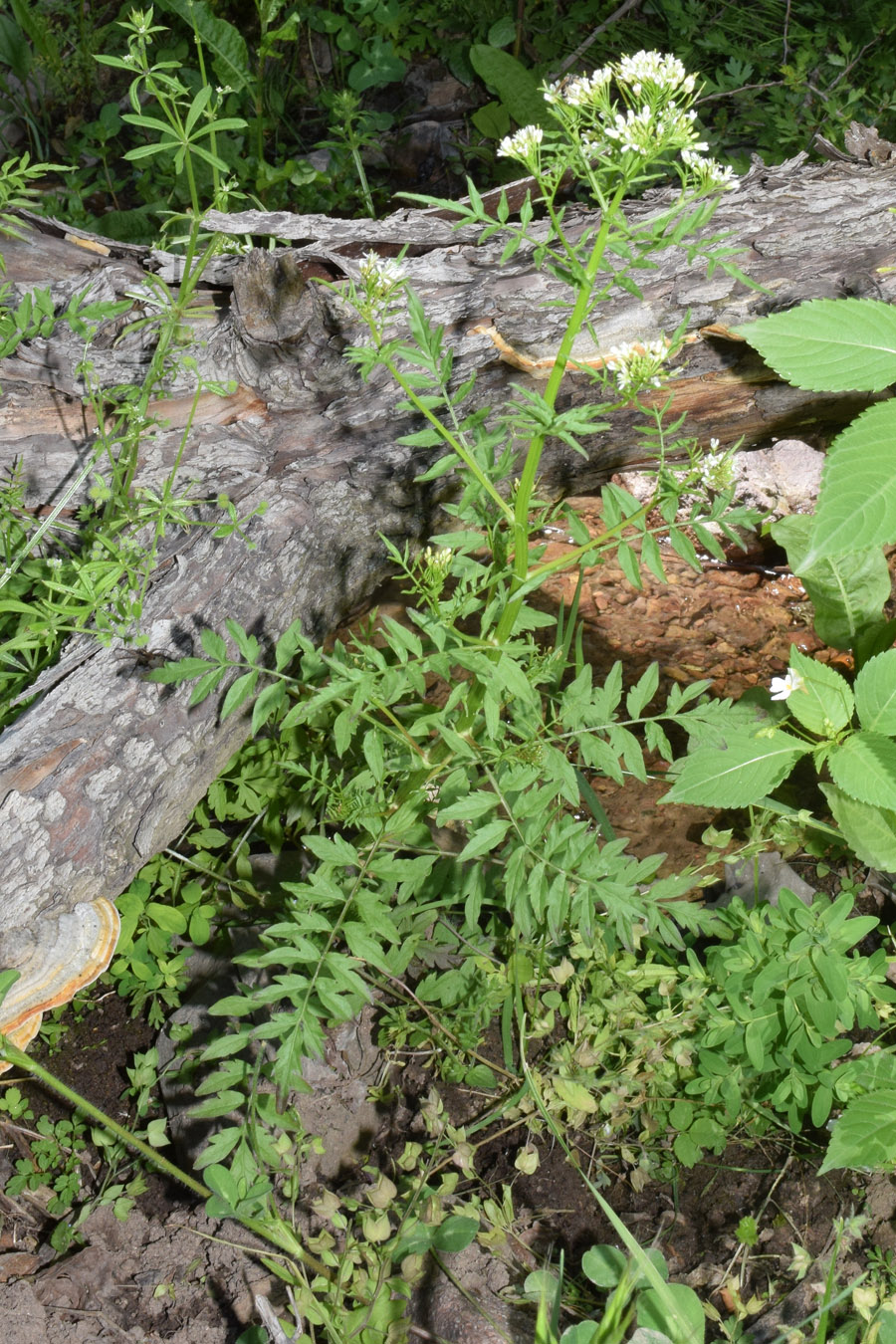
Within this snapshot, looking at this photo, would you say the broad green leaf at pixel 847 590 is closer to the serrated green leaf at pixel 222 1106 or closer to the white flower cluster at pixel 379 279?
the white flower cluster at pixel 379 279

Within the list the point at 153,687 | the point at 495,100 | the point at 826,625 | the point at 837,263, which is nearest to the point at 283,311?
the point at 153,687

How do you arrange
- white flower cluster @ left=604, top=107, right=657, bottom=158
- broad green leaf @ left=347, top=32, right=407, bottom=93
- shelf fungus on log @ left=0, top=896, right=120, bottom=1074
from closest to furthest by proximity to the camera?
1. white flower cluster @ left=604, top=107, right=657, bottom=158
2. shelf fungus on log @ left=0, top=896, right=120, bottom=1074
3. broad green leaf @ left=347, top=32, right=407, bottom=93

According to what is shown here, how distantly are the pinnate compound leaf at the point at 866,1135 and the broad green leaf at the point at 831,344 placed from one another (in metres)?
1.33

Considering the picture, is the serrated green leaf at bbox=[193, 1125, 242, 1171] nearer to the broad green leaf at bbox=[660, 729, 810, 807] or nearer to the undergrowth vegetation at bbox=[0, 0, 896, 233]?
the broad green leaf at bbox=[660, 729, 810, 807]

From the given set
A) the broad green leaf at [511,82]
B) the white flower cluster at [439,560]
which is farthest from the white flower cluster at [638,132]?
the broad green leaf at [511,82]

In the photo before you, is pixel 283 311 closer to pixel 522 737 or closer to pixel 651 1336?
pixel 522 737

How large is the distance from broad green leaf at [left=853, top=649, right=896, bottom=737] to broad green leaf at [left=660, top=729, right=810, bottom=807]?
0.15m

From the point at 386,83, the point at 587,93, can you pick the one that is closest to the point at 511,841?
the point at 587,93

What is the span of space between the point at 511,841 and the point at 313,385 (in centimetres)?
145

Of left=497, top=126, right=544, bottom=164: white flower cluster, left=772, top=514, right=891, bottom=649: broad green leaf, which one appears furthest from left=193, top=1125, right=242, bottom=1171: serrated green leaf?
left=772, top=514, right=891, bottom=649: broad green leaf

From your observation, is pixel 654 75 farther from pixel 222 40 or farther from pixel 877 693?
pixel 222 40

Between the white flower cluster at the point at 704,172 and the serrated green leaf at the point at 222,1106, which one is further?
the serrated green leaf at the point at 222,1106

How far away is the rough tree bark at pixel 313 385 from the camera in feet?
7.45

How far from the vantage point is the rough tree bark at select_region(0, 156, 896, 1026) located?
7.45 feet
